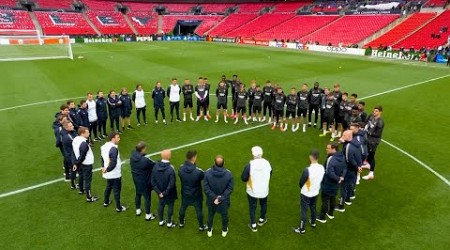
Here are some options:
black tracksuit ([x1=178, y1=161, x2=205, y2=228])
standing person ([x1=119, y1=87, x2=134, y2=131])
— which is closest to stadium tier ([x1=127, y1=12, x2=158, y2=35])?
standing person ([x1=119, y1=87, x2=134, y2=131])

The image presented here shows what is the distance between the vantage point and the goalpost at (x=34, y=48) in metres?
34.7

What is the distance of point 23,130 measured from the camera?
13.5 metres

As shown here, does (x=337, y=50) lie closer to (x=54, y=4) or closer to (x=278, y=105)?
(x=278, y=105)

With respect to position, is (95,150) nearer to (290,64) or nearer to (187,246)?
(187,246)

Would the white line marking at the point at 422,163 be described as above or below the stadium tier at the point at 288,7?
below

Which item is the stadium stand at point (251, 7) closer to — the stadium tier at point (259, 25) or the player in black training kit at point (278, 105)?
the stadium tier at point (259, 25)

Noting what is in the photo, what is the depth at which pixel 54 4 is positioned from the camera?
227 feet

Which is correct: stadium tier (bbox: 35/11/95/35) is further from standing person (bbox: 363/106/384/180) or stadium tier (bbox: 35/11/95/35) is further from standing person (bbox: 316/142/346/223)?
standing person (bbox: 316/142/346/223)

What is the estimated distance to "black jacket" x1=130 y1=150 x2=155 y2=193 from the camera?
6.98 meters

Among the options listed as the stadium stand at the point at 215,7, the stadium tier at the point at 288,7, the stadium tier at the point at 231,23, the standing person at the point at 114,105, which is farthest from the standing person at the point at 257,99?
the stadium stand at the point at 215,7

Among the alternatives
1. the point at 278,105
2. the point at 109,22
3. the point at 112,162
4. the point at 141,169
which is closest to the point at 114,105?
the point at 112,162

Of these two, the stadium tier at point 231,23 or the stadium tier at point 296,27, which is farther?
the stadium tier at point 231,23

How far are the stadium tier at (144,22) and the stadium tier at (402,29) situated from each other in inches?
1906

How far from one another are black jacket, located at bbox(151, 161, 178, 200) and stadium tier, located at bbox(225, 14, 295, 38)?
201ft
